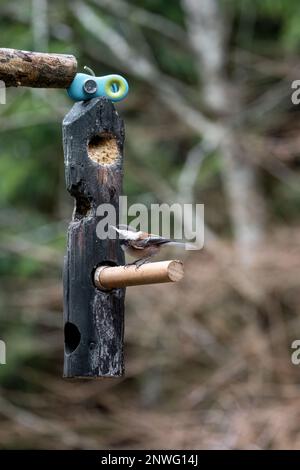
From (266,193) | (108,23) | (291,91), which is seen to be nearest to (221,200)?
(266,193)

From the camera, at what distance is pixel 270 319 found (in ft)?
36.5

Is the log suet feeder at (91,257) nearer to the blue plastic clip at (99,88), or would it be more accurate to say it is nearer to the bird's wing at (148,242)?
the blue plastic clip at (99,88)

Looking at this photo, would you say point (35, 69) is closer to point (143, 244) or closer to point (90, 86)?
point (90, 86)

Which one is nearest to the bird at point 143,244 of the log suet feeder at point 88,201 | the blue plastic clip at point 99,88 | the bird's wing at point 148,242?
the bird's wing at point 148,242

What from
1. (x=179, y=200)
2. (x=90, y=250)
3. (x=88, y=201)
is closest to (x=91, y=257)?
(x=90, y=250)

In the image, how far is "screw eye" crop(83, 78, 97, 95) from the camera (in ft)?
15.5

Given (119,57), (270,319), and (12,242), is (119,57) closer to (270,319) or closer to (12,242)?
(12,242)

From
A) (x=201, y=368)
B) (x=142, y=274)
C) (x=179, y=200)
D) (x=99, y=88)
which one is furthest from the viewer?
(x=201, y=368)

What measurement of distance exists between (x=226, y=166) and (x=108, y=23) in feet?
8.55

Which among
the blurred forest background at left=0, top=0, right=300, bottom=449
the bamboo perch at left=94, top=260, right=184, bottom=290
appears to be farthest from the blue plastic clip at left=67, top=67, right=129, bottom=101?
the blurred forest background at left=0, top=0, right=300, bottom=449

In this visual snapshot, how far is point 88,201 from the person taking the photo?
4.74 m

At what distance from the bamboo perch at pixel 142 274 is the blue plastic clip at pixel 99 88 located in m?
0.84

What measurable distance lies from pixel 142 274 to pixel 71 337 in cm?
75

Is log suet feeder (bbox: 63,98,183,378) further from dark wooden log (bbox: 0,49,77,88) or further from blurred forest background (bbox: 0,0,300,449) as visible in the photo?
blurred forest background (bbox: 0,0,300,449)
